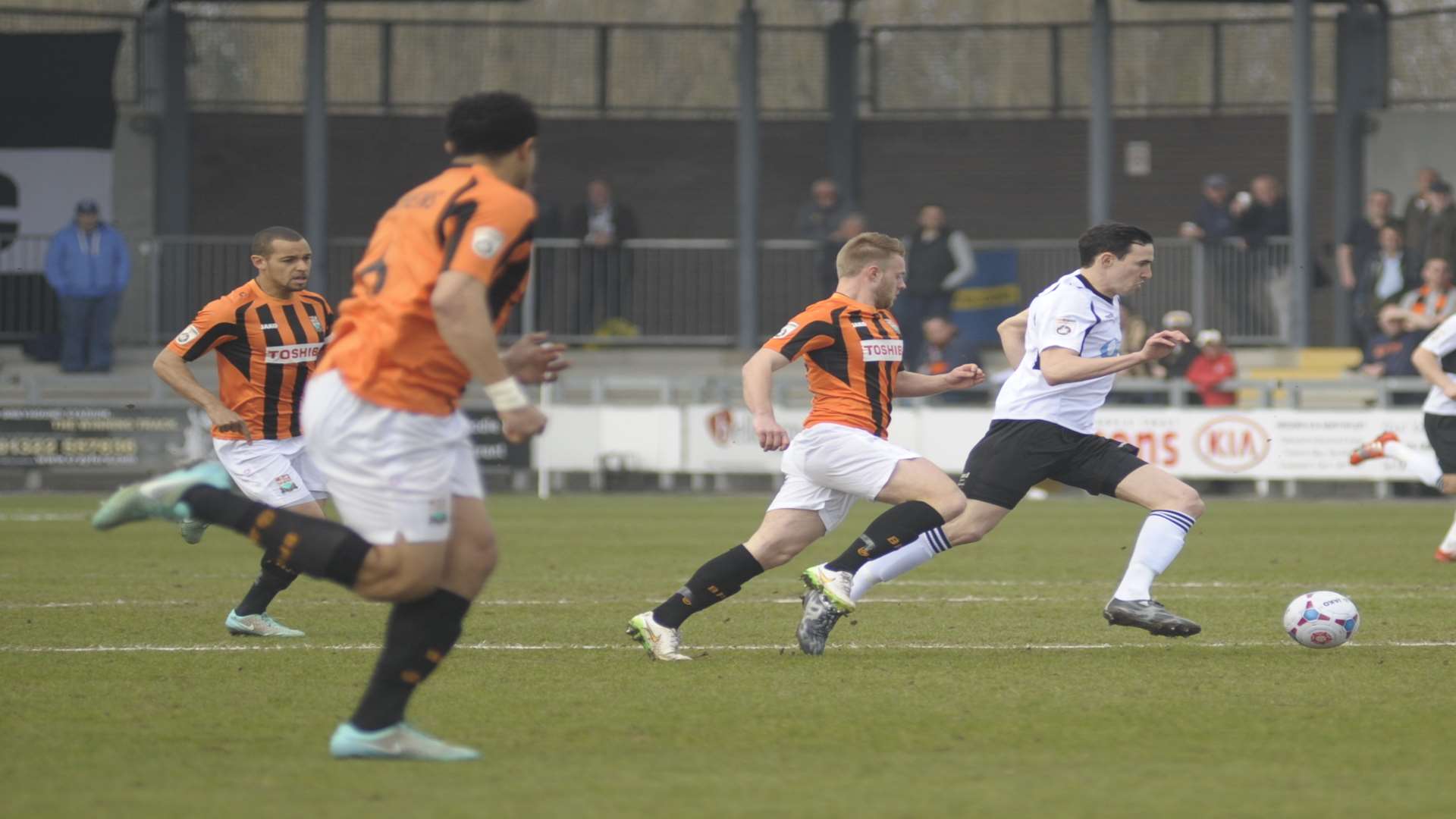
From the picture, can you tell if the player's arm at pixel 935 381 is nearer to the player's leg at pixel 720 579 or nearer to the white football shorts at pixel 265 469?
the player's leg at pixel 720 579

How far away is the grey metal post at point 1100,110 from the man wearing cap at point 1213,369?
14.1ft

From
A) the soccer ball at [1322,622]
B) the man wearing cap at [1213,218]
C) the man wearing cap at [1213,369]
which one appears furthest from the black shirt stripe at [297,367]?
the man wearing cap at [1213,218]

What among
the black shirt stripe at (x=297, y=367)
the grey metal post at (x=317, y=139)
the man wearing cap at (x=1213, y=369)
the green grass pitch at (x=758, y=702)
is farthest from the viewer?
the grey metal post at (x=317, y=139)

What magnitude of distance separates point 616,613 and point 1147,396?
12470 millimetres

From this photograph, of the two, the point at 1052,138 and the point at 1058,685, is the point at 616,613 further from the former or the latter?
the point at 1052,138

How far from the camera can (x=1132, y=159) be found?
3156 centimetres

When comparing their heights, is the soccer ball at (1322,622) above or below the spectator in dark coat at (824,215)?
below

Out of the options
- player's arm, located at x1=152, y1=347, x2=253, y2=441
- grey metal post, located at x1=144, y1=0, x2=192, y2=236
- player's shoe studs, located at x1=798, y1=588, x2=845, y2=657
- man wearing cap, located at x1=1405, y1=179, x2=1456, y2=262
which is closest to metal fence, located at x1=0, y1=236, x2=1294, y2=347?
grey metal post, located at x1=144, y1=0, x2=192, y2=236

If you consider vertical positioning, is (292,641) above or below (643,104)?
below

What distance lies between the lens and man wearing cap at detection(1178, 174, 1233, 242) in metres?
24.9

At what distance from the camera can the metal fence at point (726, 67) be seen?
30453 mm

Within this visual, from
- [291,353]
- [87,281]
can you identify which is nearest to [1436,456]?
[291,353]

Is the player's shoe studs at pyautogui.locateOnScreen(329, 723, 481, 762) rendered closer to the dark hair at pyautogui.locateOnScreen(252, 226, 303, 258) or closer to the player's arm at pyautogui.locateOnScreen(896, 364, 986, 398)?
the player's arm at pyautogui.locateOnScreen(896, 364, 986, 398)

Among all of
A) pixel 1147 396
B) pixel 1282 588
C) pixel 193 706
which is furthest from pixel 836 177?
pixel 193 706
